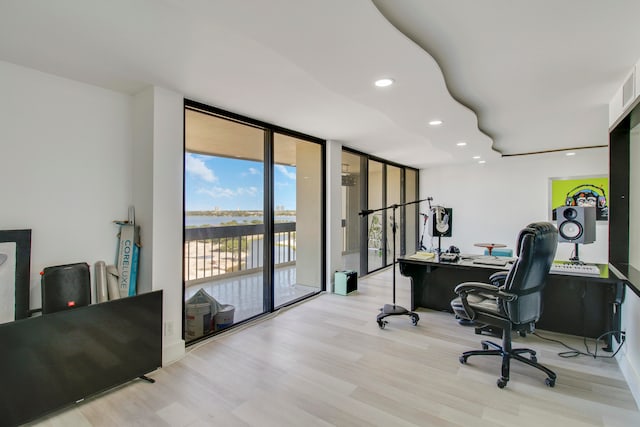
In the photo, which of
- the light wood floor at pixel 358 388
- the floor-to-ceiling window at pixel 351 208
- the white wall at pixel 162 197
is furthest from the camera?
the floor-to-ceiling window at pixel 351 208

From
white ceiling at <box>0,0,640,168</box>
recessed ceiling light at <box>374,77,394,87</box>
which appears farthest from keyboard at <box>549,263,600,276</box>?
recessed ceiling light at <box>374,77,394,87</box>

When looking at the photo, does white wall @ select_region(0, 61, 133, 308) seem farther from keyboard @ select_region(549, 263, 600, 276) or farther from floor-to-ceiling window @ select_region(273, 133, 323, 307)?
keyboard @ select_region(549, 263, 600, 276)

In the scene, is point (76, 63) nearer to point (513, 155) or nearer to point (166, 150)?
point (166, 150)

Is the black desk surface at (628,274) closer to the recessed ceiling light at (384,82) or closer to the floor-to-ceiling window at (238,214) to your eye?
the recessed ceiling light at (384,82)

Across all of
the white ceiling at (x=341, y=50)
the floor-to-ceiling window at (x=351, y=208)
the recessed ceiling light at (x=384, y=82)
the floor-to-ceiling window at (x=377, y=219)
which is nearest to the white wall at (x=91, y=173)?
the white ceiling at (x=341, y=50)

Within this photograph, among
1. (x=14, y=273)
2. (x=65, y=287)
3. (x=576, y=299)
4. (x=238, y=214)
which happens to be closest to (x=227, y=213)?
(x=238, y=214)

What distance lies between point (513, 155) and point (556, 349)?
16.5ft

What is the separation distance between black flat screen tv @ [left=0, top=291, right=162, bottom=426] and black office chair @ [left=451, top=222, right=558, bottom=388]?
8.70 feet

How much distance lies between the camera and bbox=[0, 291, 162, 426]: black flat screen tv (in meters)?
1.88

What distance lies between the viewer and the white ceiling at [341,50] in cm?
164

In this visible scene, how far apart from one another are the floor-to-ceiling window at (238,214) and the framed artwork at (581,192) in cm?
510

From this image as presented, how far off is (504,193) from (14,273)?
8052mm

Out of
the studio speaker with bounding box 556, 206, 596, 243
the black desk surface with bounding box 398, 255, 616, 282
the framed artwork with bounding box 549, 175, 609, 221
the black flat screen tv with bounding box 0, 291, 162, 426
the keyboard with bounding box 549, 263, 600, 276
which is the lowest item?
the black flat screen tv with bounding box 0, 291, 162, 426

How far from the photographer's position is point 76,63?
2270mm
